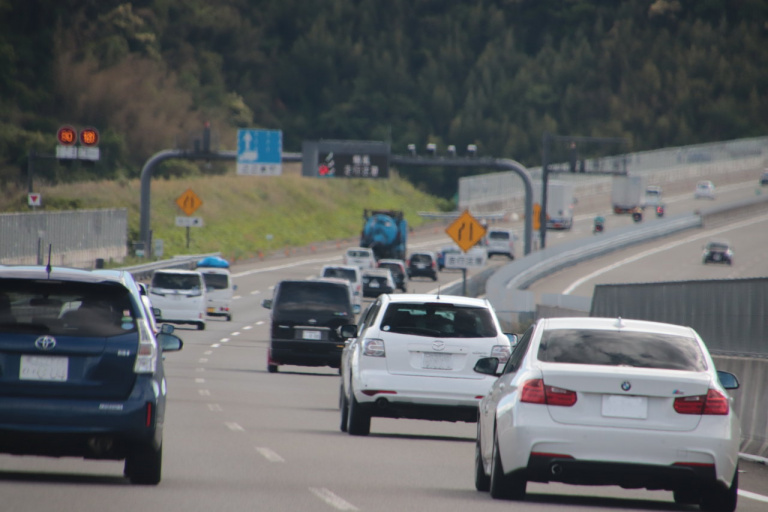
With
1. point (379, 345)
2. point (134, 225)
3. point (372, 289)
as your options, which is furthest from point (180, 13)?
point (379, 345)

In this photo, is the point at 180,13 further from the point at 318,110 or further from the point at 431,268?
the point at 431,268

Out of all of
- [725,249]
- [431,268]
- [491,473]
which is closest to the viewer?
[491,473]

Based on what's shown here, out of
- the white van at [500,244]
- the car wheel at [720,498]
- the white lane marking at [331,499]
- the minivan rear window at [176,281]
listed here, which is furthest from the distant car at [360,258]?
the car wheel at [720,498]

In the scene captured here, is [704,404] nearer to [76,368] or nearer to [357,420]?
[76,368]

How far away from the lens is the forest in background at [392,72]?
110 metres

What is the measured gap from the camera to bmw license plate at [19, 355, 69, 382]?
404 inches

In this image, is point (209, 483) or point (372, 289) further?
point (372, 289)

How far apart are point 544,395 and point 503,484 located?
0.82m

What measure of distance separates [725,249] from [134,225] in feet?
104

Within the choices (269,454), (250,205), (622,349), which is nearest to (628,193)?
(250,205)

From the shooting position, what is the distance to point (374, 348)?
16047 mm

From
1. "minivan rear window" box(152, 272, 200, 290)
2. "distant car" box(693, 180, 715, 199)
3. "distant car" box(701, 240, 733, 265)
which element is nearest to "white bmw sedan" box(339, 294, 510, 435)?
"minivan rear window" box(152, 272, 200, 290)

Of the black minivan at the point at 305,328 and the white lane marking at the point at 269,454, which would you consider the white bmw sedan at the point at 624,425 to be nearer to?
the white lane marking at the point at 269,454

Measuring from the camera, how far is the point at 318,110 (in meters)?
141
